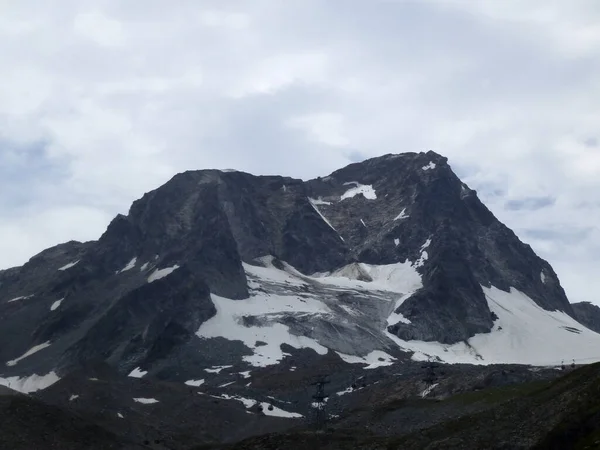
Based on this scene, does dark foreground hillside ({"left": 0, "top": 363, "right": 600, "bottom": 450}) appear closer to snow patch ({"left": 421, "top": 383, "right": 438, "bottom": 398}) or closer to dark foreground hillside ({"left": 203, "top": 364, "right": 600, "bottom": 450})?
dark foreground hillside ({"left": 203, "top": 364, "right": 600, "bottom": 450})

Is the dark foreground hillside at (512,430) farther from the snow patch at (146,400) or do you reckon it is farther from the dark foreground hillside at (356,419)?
the snow patch at (146,400)

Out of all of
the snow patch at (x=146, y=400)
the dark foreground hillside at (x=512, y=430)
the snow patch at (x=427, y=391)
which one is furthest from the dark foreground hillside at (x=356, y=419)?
the snow patch at (x=146, y=400)

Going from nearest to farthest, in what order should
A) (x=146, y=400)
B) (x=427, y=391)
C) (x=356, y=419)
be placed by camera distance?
(x=356, y=419)
(x=427, y=391)
(x=146, y=400)

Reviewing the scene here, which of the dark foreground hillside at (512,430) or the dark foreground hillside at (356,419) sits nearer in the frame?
the dark foreground hillside at (512,430)

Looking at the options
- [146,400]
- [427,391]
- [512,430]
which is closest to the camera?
[512,430]

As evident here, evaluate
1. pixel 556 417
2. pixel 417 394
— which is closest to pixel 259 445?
pixel 556 417

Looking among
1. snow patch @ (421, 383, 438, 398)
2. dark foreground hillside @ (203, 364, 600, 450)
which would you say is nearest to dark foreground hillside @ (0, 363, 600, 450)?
dark foreground hillside @ (203, 364, 600, 450)

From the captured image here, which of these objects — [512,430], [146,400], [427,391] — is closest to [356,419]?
[427,391]

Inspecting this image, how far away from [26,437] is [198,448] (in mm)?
26505

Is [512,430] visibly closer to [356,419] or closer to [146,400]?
[356,419]

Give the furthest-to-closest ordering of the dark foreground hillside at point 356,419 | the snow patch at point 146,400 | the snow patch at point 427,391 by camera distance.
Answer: the snow patch at point 146,400, the snow patch at point 427,391, the dark foreground hillside at point 356,419

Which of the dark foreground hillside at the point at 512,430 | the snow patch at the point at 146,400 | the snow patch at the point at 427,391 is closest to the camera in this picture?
the dark foreground hillside at the point at 512,430

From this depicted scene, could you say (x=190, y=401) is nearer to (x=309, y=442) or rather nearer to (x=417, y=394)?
(x=417, y=394)

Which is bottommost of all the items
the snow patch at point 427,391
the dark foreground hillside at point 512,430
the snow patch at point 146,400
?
the dark foreground hillside at point 512,430
